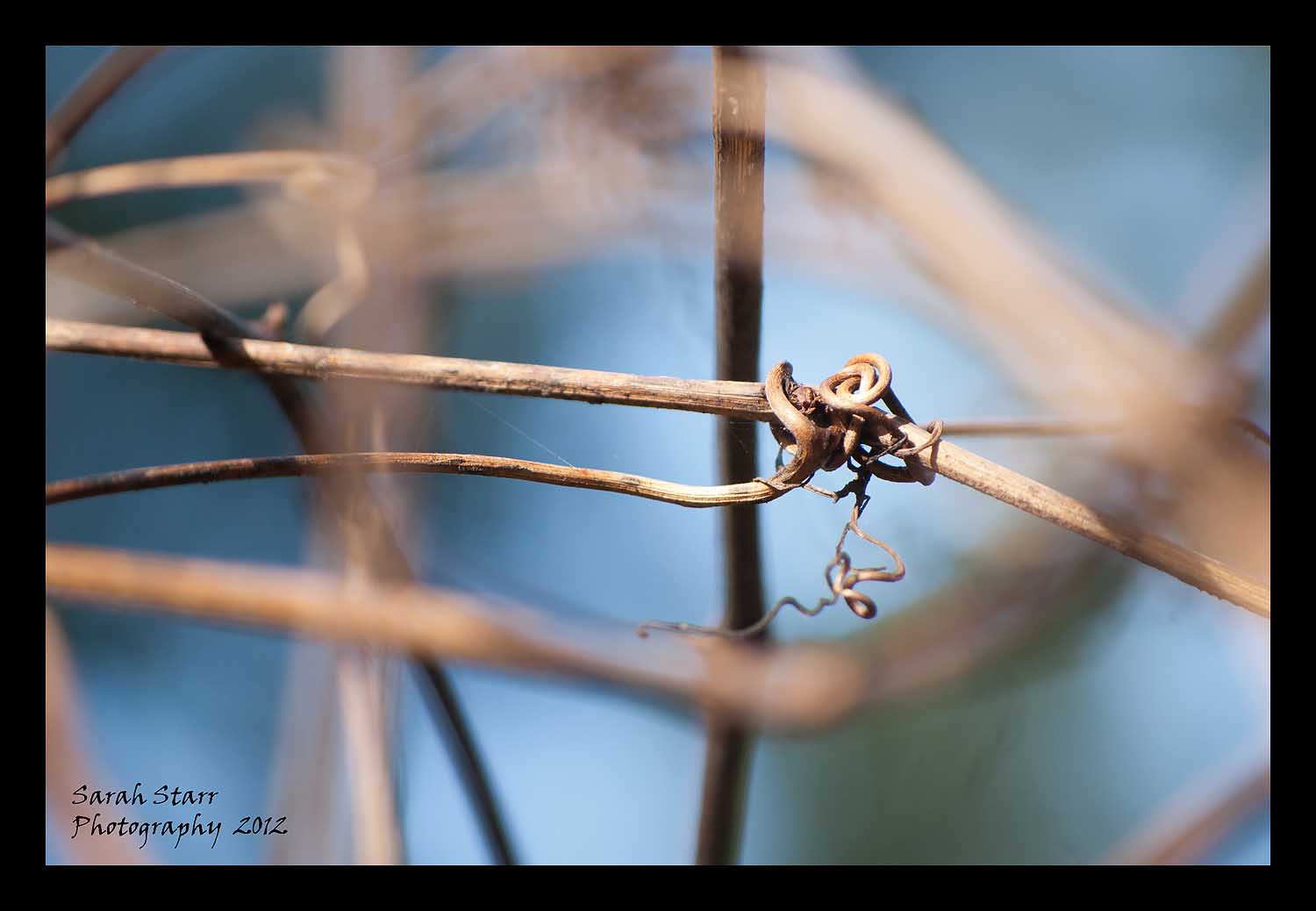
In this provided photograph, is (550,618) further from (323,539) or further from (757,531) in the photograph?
(757,531)

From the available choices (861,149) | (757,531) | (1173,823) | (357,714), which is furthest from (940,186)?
(357,714)

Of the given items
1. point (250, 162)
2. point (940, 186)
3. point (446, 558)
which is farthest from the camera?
point (446, 558)

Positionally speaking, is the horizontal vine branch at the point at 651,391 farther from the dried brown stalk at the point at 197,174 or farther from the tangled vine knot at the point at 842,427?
the dried brown stalk at the point at 197,174

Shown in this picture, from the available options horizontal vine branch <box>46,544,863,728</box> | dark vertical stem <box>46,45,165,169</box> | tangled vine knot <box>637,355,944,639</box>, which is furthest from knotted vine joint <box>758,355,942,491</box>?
dark vertical stem <box>46,45,165,169</box>

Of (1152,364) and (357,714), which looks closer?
(357,714)

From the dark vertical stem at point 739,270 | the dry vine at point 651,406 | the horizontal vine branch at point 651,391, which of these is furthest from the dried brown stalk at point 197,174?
the dark vertical stem at point 739,270

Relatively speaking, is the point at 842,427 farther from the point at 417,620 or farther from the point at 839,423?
the point at 417,620

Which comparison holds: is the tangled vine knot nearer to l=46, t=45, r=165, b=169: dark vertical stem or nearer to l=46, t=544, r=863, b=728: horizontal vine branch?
l=46, t=544, r=863, b=728: horizontal vine branch
